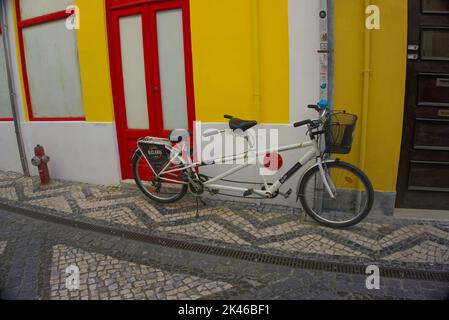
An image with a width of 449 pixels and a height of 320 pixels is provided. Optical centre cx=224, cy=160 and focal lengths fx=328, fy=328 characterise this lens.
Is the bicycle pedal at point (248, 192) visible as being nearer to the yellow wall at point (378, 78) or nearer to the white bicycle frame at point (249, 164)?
the white bicycle frame at point (249, 164)

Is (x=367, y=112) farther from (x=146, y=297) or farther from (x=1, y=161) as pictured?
(x=1, y=161)

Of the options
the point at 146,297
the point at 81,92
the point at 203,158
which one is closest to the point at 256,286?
the point at 146,297

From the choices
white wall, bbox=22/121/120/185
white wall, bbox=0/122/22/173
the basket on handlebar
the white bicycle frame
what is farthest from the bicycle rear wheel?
white wall, bbox=0/122/22/173

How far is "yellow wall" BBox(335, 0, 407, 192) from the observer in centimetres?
372

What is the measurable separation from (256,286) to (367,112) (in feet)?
8.01

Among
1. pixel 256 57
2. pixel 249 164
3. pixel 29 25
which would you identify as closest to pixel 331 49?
pixel 256 57

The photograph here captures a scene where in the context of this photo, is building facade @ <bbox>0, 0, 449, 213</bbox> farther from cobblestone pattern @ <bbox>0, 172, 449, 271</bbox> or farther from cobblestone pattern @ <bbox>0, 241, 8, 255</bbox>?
cobblestone pattern @ <bbox>0, 241, 8, 255</bbox>

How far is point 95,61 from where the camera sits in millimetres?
5227

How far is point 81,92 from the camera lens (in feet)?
18.4

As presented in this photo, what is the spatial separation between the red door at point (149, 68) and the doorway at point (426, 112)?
9.22ft

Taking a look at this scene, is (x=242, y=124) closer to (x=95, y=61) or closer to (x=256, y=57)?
(x=256, y=57)

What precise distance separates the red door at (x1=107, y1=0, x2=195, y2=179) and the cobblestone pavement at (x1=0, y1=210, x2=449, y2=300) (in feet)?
6.87

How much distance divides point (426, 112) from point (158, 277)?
11.5 feet

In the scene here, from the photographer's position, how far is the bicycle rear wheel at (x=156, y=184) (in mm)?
4541
